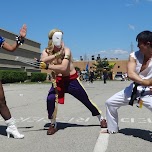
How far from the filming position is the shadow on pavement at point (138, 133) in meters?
6.11

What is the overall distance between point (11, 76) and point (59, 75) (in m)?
40.6

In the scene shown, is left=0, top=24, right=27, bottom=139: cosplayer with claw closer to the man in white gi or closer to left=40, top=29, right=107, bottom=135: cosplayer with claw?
left=40, top=29, right=107, bottom=135: cosplayer with claw

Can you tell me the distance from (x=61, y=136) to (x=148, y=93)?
1.64 meters

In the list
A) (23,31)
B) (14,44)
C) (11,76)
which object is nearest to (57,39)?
(23,31)

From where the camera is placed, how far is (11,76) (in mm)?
46812

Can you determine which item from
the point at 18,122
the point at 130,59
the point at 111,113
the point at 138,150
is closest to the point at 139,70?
the point at 130,59

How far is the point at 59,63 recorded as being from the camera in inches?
263

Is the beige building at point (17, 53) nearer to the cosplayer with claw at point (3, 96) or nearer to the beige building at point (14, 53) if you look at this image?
the beige building at point (14, 53)

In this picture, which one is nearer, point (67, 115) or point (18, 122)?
point (18, 122)

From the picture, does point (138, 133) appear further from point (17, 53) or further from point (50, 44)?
point (17, 53)

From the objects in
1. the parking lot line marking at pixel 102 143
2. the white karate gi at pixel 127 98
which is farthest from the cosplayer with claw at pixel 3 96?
the white karate gi at pixel 127 98

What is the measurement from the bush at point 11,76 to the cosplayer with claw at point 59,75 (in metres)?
36.7

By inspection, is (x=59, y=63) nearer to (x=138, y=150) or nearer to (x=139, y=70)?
(x=139, y=70)

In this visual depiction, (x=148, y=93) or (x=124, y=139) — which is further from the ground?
(x=148, y=93)
